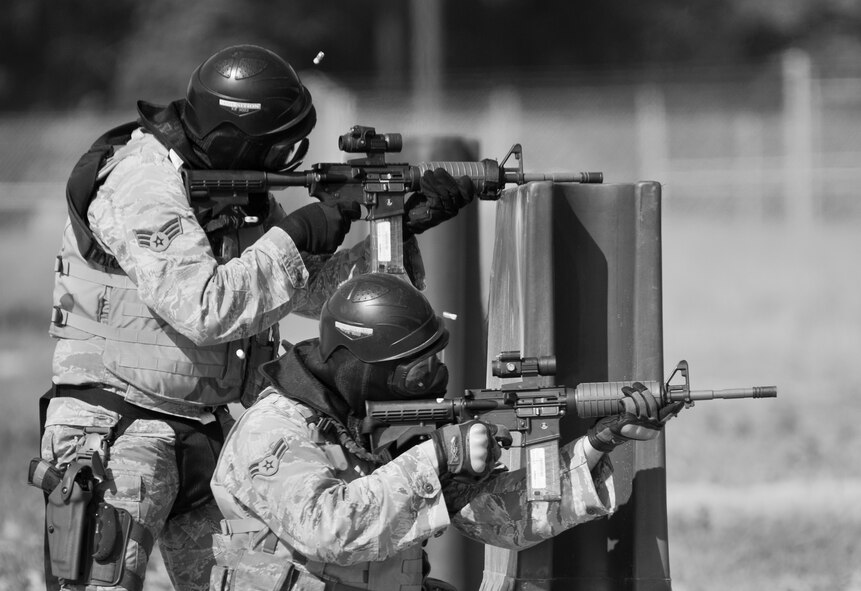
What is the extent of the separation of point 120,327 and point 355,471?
993mm

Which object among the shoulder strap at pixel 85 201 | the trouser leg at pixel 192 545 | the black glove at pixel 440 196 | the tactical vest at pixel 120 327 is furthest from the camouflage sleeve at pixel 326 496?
the black glove at pixel 440 196

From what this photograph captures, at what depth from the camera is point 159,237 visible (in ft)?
13.4

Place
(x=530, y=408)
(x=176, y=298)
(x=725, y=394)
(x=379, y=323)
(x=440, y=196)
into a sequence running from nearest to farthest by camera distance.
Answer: (x=379, y=323) → (x=725, y=394) → (x=530, y=408) → (x=176, y=298) → (x=440, y=196)

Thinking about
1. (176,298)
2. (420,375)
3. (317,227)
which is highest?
(317,227)

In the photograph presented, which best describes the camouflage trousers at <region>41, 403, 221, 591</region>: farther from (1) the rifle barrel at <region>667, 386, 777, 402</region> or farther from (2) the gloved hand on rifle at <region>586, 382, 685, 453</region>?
(1) the rifle barrel at <region>667, 386, 777, 402</region>

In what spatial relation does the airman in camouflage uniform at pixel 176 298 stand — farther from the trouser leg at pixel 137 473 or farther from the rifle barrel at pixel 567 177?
the rifle barrel at pixel 567 177

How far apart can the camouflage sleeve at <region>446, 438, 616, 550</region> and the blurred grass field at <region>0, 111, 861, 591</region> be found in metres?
2.29

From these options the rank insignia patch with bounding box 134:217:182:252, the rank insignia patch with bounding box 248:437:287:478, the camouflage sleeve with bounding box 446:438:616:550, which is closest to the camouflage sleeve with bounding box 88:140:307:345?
the rank insignia patch with bounding box 134:217:182:252

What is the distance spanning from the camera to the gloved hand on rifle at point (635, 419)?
12.2ft

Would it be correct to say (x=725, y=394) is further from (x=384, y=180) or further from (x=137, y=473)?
(x=137, y=473)

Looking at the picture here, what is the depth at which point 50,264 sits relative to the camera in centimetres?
1683

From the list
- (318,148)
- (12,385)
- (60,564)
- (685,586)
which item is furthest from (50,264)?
(60,564)

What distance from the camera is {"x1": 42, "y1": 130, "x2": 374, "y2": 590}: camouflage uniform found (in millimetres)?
4062

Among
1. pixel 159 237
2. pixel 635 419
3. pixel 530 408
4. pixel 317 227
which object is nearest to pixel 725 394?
pixel 635 419
